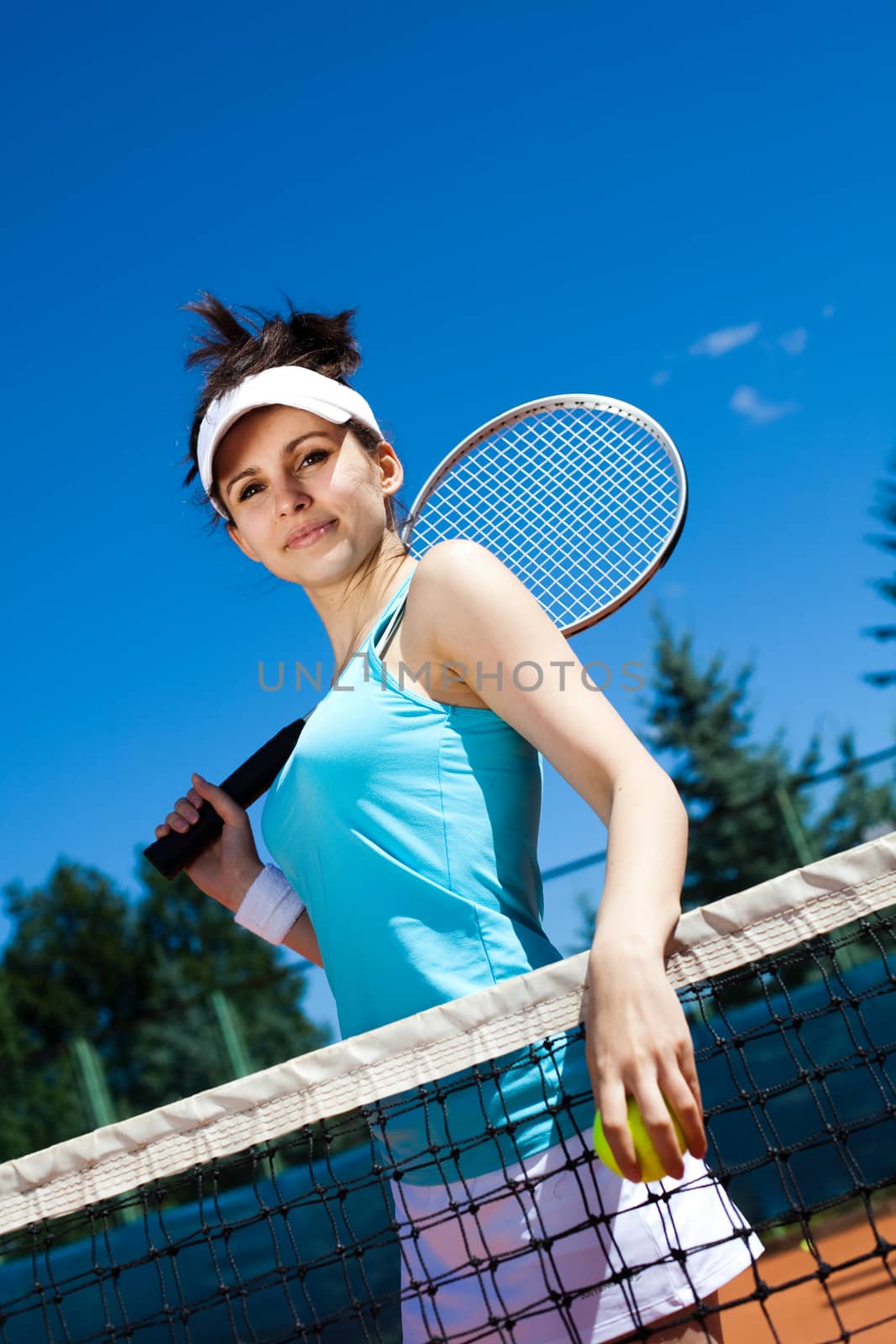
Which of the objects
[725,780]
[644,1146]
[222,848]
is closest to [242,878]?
[222,848]

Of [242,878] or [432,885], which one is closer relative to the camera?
[432,885]

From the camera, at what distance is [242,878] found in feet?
6.67

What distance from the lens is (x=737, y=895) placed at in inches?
55.2

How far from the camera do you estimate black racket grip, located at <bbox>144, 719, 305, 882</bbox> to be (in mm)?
2109

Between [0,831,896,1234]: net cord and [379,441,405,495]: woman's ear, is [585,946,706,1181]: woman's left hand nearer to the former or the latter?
[0,831,896,1234]: net cord

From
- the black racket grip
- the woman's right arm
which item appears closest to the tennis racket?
the black racket grip

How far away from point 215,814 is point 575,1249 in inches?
42.2

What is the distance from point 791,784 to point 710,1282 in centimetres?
748

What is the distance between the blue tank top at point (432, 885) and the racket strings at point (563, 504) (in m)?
0.92

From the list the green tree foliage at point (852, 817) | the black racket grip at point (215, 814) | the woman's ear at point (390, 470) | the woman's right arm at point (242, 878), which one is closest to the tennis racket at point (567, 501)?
the woman's ear at point (390, 470)

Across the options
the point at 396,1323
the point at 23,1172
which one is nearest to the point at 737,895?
the point at 23,1172

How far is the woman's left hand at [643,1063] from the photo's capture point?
37.6 inches

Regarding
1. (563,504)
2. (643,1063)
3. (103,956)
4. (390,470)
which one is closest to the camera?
(643,1063)

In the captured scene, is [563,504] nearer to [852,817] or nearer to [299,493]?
[299,493]
